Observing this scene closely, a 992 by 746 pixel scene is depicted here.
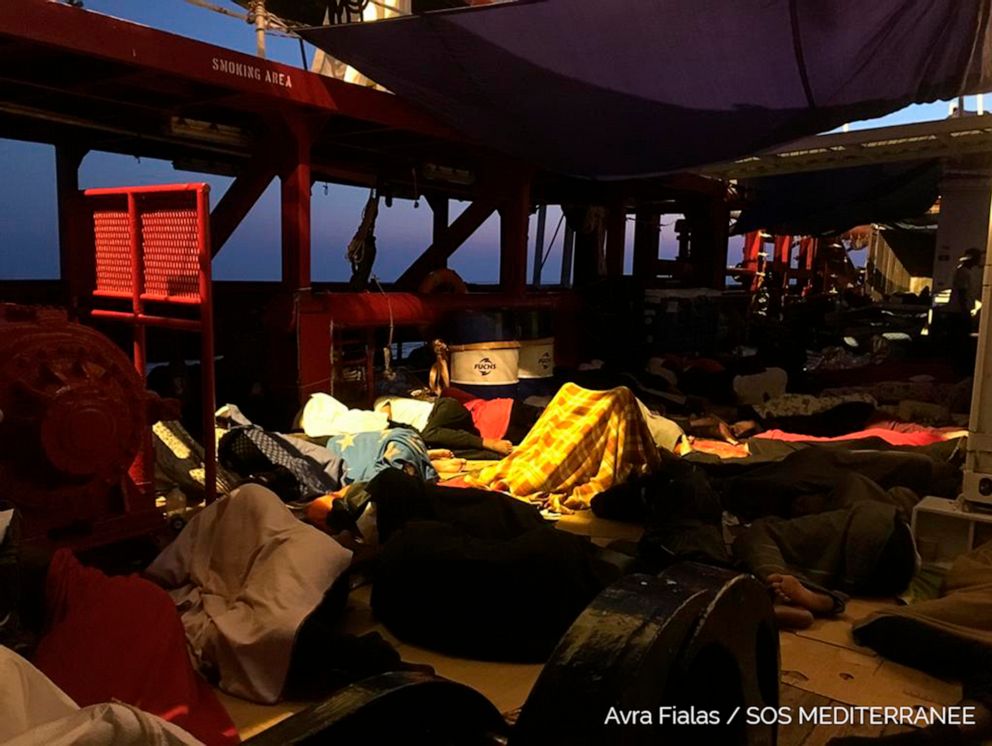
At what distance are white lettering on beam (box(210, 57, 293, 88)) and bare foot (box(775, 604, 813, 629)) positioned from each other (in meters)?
4.32

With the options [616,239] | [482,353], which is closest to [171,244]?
[482,353]

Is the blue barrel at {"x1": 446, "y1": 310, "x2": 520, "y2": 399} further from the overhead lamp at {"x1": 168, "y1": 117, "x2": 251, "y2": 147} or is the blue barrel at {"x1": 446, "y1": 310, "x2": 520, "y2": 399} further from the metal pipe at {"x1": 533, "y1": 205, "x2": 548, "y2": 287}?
the metal pipe at {"x1": 533, "y1": 205, "x2": 548, "y2": 287}

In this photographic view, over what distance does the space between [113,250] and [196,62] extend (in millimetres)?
1519

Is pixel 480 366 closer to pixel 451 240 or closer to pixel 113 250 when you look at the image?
pixel 451 240

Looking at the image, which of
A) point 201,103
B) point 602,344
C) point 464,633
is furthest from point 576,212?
point 464,633

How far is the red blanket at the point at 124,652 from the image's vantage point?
1.94 meters

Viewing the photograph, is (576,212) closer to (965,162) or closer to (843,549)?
(965,162)

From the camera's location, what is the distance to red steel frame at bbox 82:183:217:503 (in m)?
3.18

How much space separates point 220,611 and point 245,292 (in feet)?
16.7

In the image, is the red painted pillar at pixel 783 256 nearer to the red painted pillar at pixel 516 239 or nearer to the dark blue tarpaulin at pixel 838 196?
the dark blue tarpaulin at pixel 838 196

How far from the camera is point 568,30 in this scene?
4.08 m

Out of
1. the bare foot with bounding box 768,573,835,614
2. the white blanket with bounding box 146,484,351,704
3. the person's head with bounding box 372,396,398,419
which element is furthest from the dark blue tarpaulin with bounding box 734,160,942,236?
the white blanket with bounding box 146,484,351,704

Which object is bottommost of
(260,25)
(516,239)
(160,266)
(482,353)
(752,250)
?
(482,353)

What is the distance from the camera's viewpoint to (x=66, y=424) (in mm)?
2555
